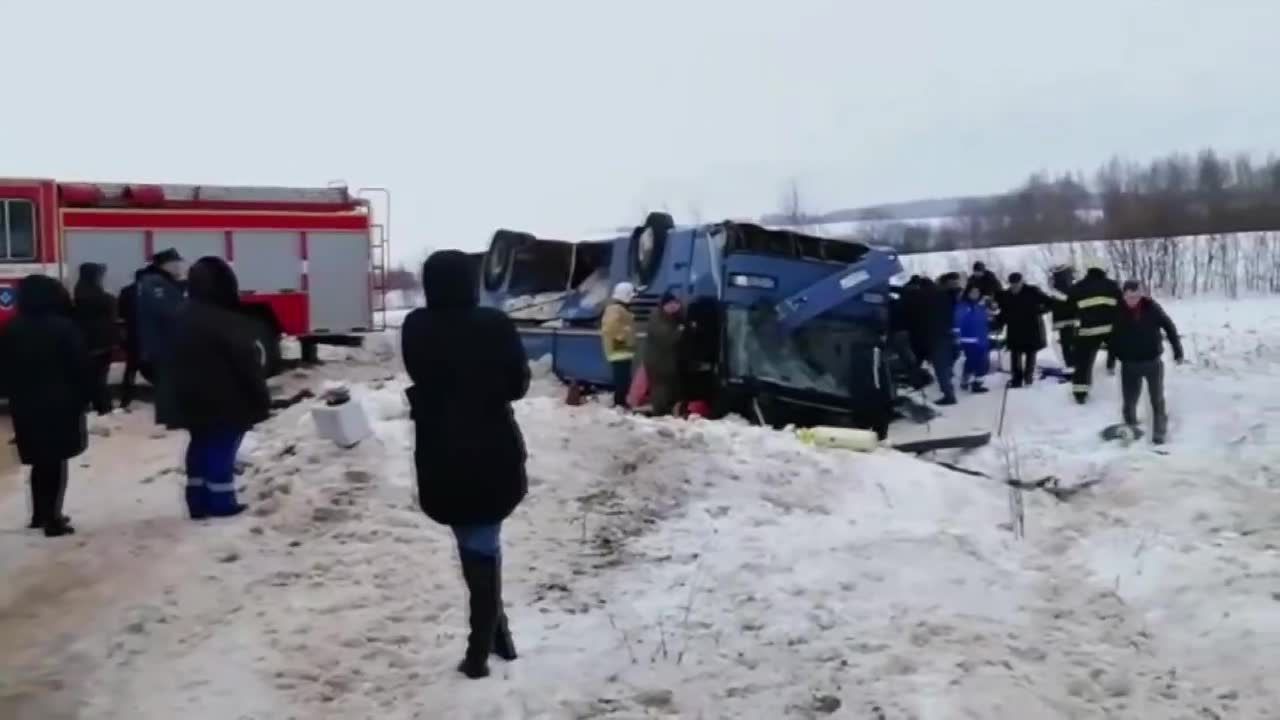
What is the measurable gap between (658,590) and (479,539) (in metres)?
1.49

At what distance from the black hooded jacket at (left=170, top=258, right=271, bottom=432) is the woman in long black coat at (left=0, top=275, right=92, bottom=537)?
79 cm

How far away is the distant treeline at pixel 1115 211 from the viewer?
137 feet

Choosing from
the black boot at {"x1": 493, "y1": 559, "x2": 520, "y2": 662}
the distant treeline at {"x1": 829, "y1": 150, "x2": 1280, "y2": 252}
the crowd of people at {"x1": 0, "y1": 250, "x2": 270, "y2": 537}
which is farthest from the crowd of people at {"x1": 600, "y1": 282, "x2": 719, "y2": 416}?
the distant treeline at {"x1": 829, "y1": 150, "x2": 1280, "y2": 252}

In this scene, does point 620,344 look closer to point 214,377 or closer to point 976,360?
point 976,360

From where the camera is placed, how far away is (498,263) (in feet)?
62.5

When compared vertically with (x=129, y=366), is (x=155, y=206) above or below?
above

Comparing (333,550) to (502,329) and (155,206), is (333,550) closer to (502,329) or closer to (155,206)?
(502,329)

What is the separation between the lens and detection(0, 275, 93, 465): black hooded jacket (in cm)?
789

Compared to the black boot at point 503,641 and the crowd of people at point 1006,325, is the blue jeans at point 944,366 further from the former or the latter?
the black boot at point 503,641

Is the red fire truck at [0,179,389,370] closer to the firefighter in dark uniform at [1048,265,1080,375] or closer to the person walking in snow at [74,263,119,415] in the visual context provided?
the person walking in snow at [74,263,119,415]

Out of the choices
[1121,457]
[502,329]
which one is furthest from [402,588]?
[1121,457]

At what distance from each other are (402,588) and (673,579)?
138 centimetres

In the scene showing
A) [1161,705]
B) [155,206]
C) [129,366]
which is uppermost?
[155,206]

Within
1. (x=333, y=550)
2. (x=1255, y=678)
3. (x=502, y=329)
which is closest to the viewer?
(x=502, y=329)
